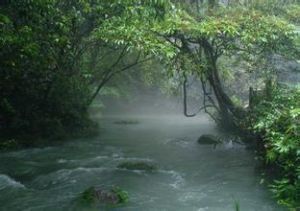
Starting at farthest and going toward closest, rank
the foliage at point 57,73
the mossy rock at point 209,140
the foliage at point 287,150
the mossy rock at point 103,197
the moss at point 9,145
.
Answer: the mossy rock at point 209,140 < the moss at point 9,145 < the foliage at point 57,73 < the mossy rock at point 103,197 < the foliage at point 287,150

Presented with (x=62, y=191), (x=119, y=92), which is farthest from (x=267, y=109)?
(x=119, y=92)

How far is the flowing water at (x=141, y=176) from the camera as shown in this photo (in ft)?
30.1

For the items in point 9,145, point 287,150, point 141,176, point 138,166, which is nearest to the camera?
point 287,150

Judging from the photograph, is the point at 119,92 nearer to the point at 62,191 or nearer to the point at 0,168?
the point at 0,168

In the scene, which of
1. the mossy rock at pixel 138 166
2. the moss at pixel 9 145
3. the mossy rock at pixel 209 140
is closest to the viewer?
the mossy rock at pixel 138 166

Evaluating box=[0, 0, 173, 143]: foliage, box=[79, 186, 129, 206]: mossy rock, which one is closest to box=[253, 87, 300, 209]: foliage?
box=[79, 186, 129, 206]: mossy rock

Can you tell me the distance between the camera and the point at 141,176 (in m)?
11.4

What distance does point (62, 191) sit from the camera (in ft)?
32.4

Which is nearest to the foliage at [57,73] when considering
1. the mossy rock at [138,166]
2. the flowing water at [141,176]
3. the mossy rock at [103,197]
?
the flowing water at [141,176]

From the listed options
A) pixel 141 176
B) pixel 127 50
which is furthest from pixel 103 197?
pixel 127 50

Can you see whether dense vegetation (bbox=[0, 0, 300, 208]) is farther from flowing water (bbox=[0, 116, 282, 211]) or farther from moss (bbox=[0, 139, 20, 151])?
flowing water (bbox=[0, 116, 282, 211])

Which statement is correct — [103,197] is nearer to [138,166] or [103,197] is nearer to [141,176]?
[141,176]

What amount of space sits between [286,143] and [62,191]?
4.81m

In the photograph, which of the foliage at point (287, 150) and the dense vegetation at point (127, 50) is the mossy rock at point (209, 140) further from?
the foliage at point (287, 150)
